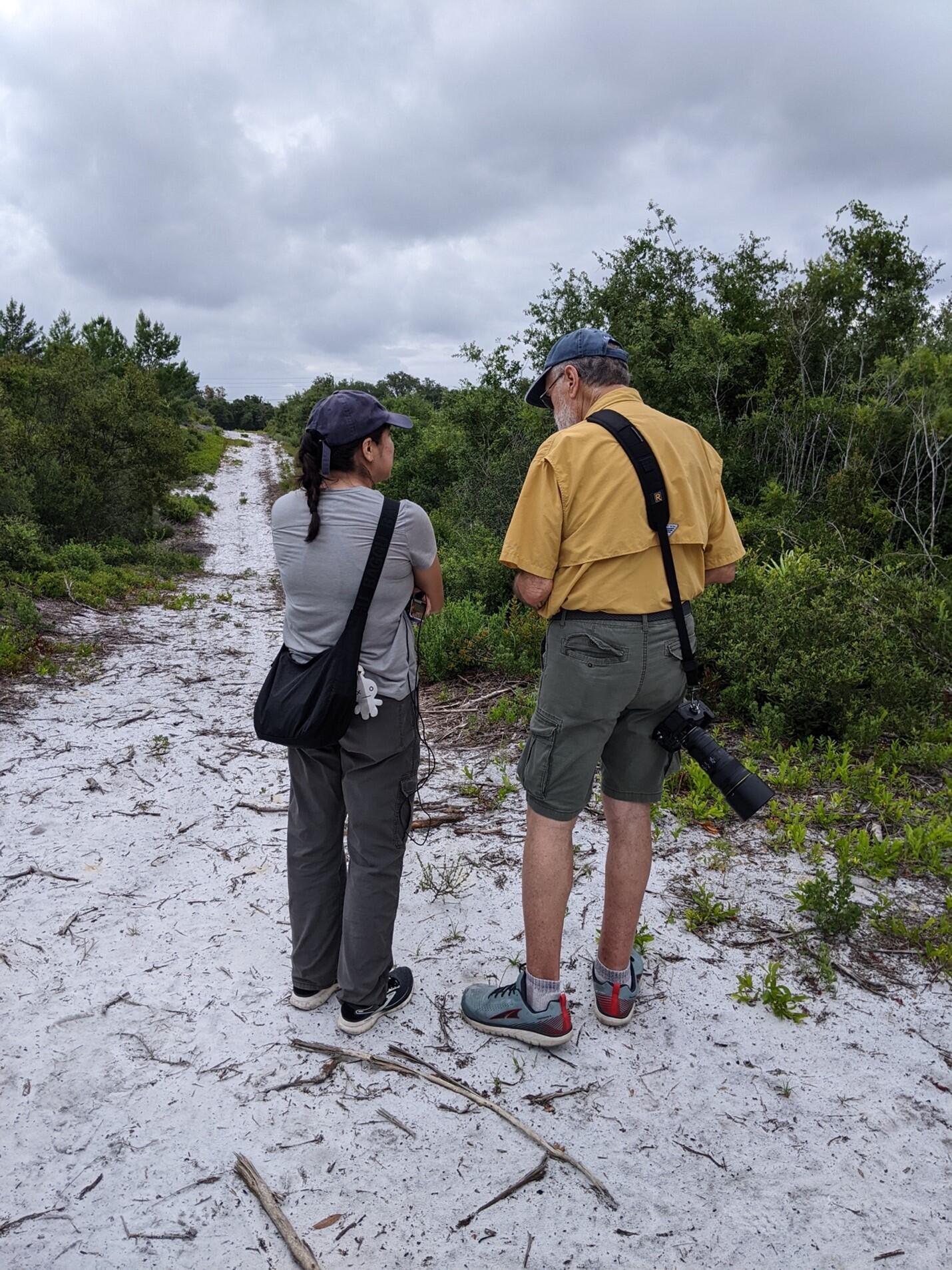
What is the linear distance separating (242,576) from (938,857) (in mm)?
12813

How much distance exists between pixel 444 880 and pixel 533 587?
74.0 inches

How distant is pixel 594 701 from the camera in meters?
2.26

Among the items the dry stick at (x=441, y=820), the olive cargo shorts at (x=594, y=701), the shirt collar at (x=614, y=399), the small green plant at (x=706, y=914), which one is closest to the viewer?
the olive cargo shorts at (x=594, y=701)

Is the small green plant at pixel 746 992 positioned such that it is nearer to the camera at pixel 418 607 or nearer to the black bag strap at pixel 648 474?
the black bag strap at pixel 648 474

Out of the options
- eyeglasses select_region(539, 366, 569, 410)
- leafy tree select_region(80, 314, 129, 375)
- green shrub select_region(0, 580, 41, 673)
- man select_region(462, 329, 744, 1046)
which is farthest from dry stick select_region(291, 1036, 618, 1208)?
leafy tree select_region(80, 314, 129, 375)

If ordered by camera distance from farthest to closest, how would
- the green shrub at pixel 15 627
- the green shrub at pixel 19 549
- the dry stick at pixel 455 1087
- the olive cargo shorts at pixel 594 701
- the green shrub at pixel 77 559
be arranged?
the green shrub at pixel 77 559, the green shrub at pixel 19 549, the green shrub at pixel 15 627, the olive cargo shorts at pixel 594 701, the dry stick at pixel 455 1087

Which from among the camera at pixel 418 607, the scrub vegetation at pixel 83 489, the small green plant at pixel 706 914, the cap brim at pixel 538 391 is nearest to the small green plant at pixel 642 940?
the small green plant at pixel 706 914

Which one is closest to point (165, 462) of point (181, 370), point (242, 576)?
point (242, 576)

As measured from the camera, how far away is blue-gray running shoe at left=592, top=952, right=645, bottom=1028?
267cm

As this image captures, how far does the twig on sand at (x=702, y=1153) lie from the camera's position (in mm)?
2168

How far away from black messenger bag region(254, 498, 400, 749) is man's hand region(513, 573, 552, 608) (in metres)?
0.43

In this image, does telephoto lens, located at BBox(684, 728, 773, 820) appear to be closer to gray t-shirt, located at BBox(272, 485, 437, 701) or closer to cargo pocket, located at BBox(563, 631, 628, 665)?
cargo pocket, located at BBox(563, 631, 628, 665)

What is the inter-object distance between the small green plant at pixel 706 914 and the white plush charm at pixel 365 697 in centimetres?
183

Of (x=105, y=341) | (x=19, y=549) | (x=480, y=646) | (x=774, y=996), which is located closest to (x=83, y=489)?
(x=19, y=549)
